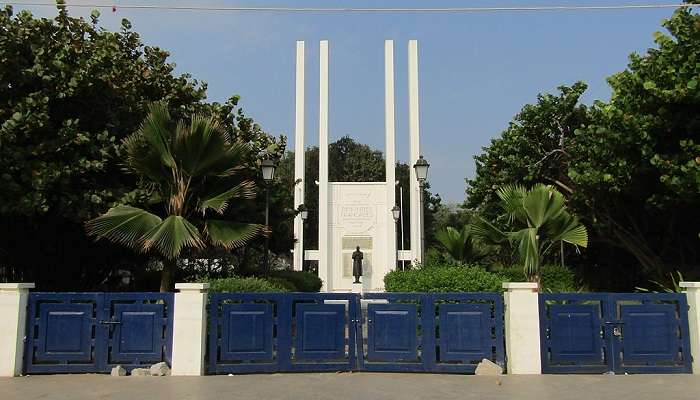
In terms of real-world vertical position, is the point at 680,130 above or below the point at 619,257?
above

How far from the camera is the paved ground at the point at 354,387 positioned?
24.3 ft

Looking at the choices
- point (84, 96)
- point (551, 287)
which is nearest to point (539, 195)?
point (551, 287)

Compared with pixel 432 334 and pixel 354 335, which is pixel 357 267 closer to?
pixel 354 335

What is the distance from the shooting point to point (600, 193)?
648 inches

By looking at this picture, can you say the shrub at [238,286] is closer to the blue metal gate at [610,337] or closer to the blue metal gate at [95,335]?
the blue metal gate at [95,335]

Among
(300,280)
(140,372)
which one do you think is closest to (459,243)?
(300,280)

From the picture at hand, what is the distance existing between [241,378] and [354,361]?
5.79 ft

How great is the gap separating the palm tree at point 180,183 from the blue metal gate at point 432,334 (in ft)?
9.97

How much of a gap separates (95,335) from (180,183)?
10.2 feet

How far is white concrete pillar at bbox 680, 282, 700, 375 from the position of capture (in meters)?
8.84

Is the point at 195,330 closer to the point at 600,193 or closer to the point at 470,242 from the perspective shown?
the point at 470,242

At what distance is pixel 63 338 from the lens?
349 inches

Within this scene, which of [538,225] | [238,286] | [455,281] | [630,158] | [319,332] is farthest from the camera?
[630,158]

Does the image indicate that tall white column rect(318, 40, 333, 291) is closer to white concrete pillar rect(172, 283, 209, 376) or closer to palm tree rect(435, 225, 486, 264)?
palm tree rect(435, 225, 486, 264)
